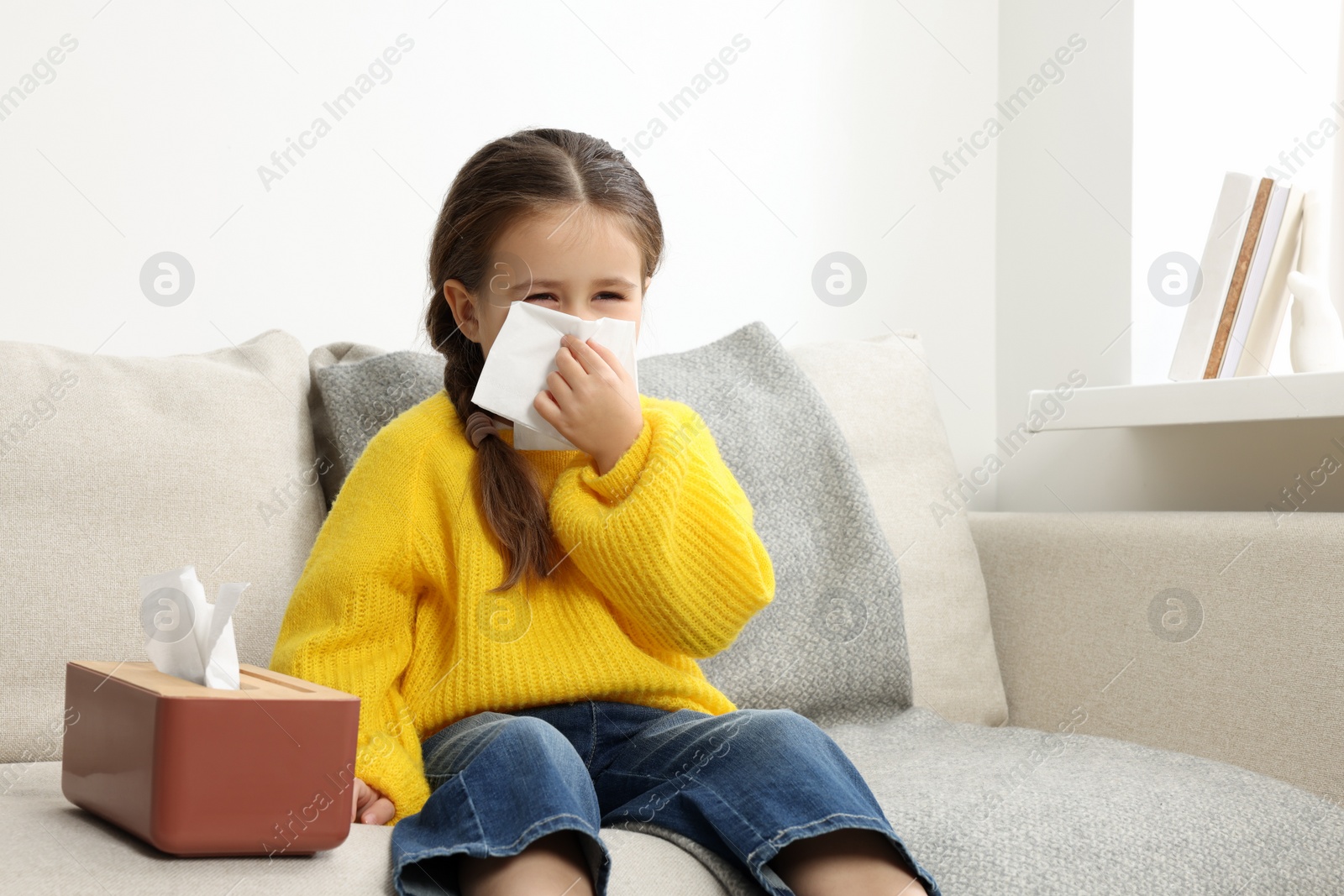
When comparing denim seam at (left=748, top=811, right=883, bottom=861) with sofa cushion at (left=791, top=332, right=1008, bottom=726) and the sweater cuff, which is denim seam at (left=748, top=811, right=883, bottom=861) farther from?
sofa cushion at (left=791, top=332, right=1008, bottom=726)

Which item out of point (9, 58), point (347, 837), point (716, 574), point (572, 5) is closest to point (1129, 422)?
point (716, 574)

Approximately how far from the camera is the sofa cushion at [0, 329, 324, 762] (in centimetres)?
100

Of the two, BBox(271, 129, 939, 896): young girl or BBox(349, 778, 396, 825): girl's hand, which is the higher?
BBox(271, 129, 939, 896): young girl

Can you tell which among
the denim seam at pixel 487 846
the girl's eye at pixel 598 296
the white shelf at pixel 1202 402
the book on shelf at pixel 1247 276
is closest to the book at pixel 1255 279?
the book on shelf at pixel 1247 276

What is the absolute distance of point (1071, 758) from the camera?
1.10 meters

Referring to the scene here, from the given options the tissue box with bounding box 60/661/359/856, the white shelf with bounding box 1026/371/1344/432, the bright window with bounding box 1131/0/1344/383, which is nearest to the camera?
the tissue box with bounding box 60/661/359/856

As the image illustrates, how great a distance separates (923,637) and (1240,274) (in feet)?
2.23

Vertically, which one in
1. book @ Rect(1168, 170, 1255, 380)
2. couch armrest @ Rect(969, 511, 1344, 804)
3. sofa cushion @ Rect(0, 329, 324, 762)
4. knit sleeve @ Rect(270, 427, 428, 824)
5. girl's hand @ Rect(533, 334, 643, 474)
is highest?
book @ Rect(1168, 170, 1255, 380)

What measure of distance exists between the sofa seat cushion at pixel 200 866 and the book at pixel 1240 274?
111 cm

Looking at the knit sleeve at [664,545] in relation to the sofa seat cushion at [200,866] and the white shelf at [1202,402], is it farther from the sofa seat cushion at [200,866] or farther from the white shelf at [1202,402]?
the white shelf at [1202,402]

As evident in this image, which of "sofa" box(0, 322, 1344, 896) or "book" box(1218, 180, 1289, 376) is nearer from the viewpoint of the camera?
"sofa" box(0, 322, 1344, 896)

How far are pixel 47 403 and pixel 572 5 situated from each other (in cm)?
95

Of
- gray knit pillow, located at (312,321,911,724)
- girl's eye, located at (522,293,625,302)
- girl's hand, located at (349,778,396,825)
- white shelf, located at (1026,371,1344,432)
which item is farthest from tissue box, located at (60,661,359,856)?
white shelf, located at (1026,371,1344,432)

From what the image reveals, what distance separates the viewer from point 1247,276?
152 cm
